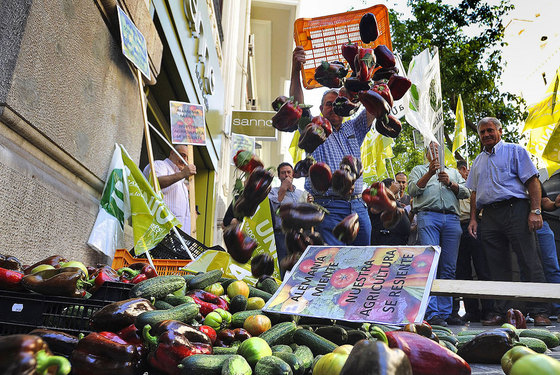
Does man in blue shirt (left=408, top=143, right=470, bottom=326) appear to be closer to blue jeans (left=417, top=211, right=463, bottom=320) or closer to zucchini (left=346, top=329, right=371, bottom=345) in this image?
blue jeans (left=417, top=211, right=463, bottom=320)

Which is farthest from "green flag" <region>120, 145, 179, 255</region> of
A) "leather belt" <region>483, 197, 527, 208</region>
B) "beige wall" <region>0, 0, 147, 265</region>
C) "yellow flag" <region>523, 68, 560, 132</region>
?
"yellow flag" <region>523, 68, 560, 132</region>

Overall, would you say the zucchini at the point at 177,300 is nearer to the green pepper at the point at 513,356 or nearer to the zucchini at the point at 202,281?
the zucchini at the point at 202,281

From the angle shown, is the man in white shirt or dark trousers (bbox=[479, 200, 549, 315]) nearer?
dark trousers (bbox=[479, 200, 549, 315])

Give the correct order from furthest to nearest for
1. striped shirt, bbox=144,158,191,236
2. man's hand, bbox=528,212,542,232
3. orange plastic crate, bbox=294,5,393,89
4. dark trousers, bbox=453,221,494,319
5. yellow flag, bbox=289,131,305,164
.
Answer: dark trousers, bbox=453,221,494,319
striped shirt, bbox=144,158,191,236
man's hand, bbox=528,212,542,232
yellow flag, bbox=289,131,305,164
orange plastic crate, bbox=294,5,393,89

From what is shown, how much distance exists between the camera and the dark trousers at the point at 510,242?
197 inches

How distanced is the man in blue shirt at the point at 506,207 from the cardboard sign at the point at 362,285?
287 cm

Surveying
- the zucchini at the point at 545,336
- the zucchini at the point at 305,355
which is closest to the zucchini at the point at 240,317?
Answer: the zucchini at the point at 305,355

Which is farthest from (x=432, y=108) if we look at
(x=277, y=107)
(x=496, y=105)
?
(x=496, y=105)

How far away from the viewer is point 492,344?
2199 millimetres

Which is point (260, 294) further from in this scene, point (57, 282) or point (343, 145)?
point (343, 145)

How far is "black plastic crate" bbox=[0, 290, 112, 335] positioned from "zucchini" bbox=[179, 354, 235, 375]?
560 mm

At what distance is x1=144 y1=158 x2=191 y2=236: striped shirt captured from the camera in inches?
225

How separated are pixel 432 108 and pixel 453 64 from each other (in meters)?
10.7

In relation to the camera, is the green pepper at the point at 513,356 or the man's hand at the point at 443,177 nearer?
the green pepper at the point at 513,356
